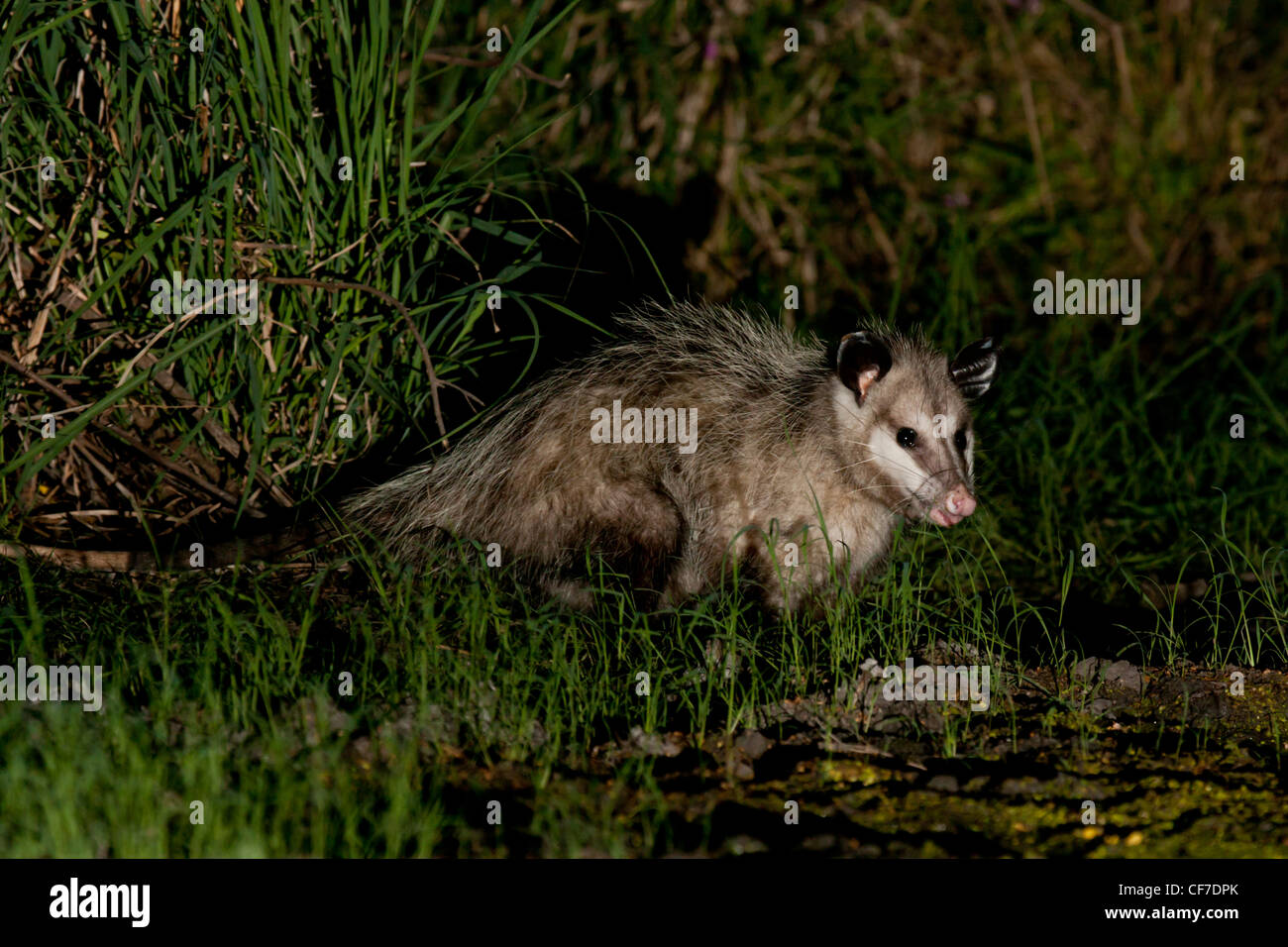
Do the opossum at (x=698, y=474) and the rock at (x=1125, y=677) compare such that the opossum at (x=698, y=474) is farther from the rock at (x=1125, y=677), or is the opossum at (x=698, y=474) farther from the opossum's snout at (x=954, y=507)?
the rock at (x=1125, y=677)

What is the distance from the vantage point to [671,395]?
435 cm

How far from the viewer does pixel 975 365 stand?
4445 mm

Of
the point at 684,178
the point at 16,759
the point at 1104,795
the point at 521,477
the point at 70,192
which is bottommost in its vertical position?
the point at 1104,795

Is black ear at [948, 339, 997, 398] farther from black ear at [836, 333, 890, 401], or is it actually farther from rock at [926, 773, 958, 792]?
rock at [926, 773, 958, 792]

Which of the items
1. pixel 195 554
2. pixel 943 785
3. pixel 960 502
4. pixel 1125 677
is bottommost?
pixel 943 785

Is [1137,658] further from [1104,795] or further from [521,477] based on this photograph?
[521,477]

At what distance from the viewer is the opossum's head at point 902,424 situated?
163 inches

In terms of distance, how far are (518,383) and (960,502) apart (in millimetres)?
1573

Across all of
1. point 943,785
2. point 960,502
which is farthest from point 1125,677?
point 943,785

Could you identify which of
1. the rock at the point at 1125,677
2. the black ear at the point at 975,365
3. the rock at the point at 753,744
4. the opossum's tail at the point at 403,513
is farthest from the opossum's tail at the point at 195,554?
the rock at the point at 1125,677

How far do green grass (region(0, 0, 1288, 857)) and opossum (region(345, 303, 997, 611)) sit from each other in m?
0.18

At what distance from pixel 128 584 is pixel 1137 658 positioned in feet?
9.98

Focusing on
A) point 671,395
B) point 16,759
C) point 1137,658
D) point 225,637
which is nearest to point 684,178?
point 671,395

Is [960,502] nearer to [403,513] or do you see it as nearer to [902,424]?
[902,424]
